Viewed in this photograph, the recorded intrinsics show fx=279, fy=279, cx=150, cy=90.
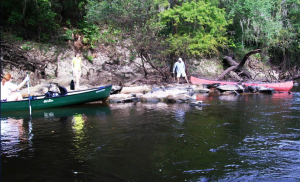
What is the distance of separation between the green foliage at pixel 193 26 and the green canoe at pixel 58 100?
8323 mm

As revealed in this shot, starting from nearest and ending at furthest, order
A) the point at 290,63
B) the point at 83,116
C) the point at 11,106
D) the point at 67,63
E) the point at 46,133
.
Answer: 1. the point at 46,133
2. the point at 83,116
3. the point at 11,106
4. the point at 67,63
5. the point at 290,63

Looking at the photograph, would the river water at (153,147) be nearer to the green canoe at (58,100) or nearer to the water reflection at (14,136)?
the water reflection at (14,136)

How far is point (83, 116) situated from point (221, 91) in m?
9.45

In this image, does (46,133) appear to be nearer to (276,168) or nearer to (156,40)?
(276,168)

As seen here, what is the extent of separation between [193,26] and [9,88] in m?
14.4

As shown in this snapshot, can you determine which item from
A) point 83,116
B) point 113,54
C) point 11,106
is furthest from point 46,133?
point 113,54

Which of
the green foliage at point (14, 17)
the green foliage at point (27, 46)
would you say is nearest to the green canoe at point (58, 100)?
the green foliage at point (27, 46)

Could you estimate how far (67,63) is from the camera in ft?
Result: 64.1

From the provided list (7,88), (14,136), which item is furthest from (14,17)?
(14,136)

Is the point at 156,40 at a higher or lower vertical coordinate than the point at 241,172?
higher

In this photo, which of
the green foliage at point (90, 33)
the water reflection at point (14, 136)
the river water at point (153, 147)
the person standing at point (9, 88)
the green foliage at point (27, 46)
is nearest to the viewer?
the river water at point (153, 147)

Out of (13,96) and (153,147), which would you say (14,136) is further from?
(13,96)

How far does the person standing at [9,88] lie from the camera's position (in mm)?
9255

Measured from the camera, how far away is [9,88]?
9.59 meters
